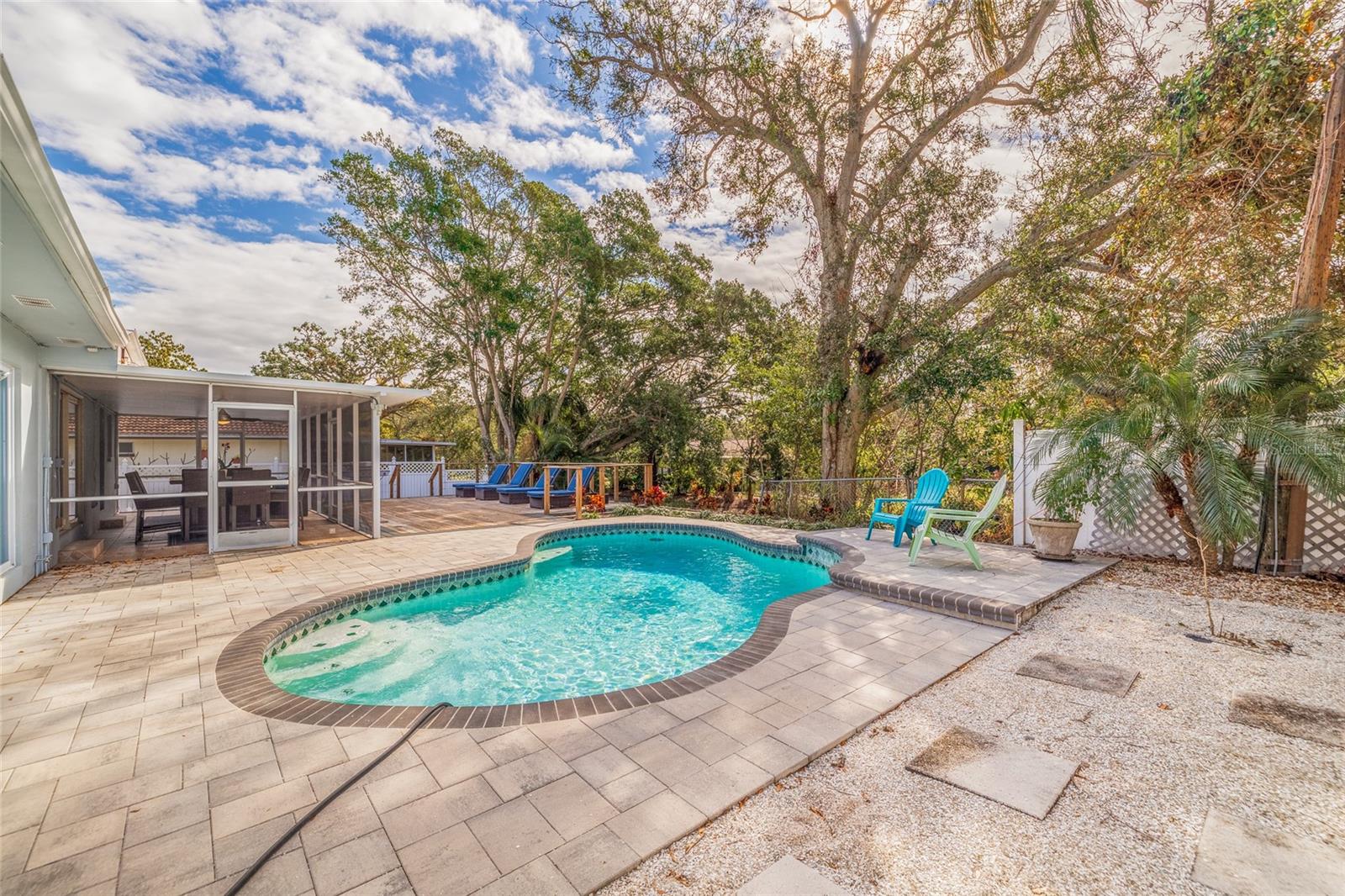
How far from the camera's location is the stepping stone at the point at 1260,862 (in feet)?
5.37

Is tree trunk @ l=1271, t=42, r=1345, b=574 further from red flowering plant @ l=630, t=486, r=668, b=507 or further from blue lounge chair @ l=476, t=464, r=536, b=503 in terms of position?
blue lounge chair @ l=476, t=464, r=536, b=503

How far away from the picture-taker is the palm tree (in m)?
4.61

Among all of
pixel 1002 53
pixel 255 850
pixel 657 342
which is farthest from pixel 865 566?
pixel 657 342

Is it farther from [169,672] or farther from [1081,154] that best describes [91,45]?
[1081,154]

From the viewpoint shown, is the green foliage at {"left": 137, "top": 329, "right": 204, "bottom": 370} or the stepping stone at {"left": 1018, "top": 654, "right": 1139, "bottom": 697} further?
the green foliage at {"left": 137, "top": 329, "right": 204, "bottom": 370}

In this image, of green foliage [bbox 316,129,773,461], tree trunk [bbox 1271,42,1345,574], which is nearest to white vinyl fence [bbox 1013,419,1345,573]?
tree trunk [bbox 1271,42,1345,574]

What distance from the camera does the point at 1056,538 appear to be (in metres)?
6.16

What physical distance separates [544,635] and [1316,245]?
8825mm

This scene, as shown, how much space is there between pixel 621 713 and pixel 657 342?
42.7 ft

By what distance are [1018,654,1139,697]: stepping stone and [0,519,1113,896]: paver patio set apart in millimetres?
373

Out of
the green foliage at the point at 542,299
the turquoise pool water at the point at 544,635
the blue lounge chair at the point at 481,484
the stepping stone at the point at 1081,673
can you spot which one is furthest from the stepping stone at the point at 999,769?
the blue lounge chair at the point at 481,484

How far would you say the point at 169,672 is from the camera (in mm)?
3236

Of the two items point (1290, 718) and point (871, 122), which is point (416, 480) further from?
point (1290, 718)

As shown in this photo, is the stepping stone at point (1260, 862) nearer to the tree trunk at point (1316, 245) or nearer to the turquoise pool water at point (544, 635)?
the turquoise pool water at point (544, 635)
